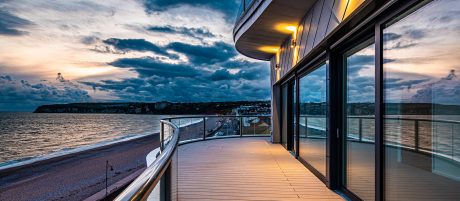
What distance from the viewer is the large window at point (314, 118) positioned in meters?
5.88

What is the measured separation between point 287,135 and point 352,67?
5.47 m

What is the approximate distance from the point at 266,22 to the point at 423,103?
179 inches

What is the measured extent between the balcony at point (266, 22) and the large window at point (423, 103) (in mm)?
2749

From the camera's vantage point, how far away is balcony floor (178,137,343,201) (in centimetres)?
478

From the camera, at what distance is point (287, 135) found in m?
9.71

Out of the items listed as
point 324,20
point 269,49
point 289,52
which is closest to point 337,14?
point 324,20

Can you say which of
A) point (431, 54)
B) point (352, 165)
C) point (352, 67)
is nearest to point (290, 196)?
point (352, 165)

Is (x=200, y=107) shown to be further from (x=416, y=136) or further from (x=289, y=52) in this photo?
(x=416, y=136)

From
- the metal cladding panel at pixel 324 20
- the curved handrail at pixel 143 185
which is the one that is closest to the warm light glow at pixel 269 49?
the metal cladding panel at pixel 324 20

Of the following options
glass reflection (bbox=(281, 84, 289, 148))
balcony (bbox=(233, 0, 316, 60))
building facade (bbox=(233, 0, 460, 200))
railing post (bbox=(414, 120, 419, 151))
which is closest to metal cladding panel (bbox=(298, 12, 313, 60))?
building facade (bbox=(233, 0, 460, 200))

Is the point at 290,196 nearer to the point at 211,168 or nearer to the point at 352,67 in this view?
the point at 352,67

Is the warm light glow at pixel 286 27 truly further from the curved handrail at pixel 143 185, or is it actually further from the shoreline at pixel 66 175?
the shoreline at pixel 66 175

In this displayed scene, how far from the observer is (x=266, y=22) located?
679 cm

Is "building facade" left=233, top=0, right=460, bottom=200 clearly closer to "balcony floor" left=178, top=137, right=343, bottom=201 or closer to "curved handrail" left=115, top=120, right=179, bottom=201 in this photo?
"balcony floor" left=178, top=137, right=343, bottom=201
